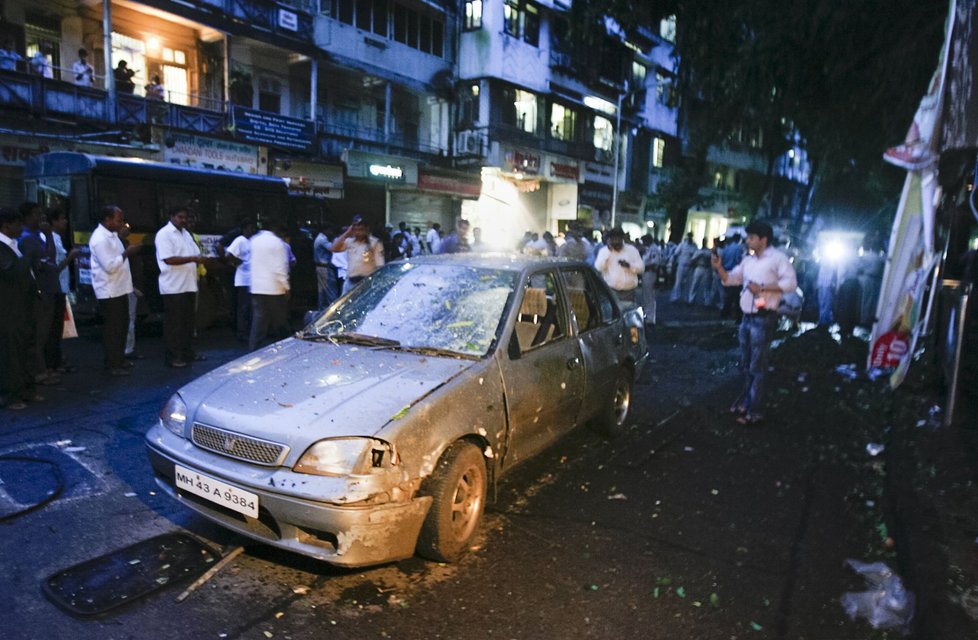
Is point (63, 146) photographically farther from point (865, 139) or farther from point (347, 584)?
point (865, 139)

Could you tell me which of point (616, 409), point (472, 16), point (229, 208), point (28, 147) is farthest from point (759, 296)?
point (472, 16)

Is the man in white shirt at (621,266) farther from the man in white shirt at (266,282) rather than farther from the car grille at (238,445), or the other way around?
the car grille at (238,445)

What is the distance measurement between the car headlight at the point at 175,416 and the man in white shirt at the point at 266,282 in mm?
3737

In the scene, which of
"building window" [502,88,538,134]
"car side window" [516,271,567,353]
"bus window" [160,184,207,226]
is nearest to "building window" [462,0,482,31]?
"building window" [502,88,538,134]

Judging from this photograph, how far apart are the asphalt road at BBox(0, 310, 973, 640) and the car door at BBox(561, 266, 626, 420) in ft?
1.93

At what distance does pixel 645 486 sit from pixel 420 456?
2171 millimetres

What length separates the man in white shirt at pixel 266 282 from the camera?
7.08m

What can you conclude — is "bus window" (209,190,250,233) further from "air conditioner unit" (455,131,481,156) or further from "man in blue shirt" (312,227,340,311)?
"air conditioner unit" (455,131,481,156)

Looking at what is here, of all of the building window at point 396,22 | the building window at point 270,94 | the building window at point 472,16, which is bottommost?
the building window at point 270,94

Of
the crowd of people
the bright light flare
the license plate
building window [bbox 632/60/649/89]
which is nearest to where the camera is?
the license plate

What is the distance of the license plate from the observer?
2.97 meters

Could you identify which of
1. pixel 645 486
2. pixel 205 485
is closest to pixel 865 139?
pixel 645 486

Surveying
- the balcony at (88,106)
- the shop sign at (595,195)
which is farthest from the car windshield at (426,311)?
the shop sign at (595,195)

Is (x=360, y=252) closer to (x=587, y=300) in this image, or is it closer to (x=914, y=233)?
(x=587, y=300)
